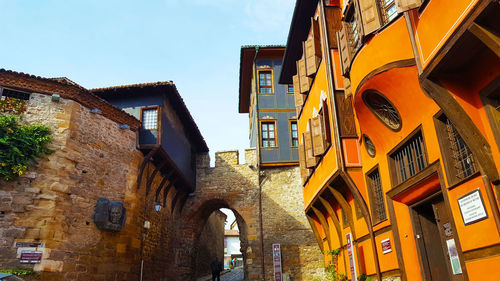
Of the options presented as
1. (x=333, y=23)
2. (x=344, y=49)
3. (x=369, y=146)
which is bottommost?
(x=369, y=146)

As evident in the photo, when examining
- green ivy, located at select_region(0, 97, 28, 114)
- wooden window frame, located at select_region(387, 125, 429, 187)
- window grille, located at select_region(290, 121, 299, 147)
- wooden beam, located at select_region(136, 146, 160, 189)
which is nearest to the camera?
wooden window frame, located at select_region(387, 125, 429, 187)

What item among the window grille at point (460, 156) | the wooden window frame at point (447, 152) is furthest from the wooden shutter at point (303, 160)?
the window grille at point (460, 156)

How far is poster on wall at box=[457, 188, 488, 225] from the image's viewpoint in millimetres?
4914

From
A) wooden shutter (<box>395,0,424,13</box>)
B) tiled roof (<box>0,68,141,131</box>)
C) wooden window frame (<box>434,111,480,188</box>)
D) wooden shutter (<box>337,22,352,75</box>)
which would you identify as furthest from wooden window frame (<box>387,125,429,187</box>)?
tiled roof (<box>0,68,141,131</box>)

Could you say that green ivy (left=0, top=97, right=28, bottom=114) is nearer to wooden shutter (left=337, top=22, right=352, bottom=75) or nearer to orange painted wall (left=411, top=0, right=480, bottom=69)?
wooden shutter (left=337, top=22, right=352, bottom=75)

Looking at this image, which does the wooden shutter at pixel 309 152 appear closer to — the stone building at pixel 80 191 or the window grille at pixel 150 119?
the stone building at pixel 80 191

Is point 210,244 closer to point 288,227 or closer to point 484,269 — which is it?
point 288,227

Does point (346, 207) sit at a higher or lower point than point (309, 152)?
lower

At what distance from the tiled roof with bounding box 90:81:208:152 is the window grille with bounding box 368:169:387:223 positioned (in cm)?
908

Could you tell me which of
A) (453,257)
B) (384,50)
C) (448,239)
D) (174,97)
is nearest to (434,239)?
(448,239)

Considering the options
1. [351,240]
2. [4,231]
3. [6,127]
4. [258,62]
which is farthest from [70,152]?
[258,62]

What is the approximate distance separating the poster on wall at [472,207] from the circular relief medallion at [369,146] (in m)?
3.26

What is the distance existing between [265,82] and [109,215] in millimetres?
11388

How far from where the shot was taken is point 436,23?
5.15 m
